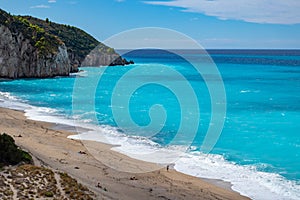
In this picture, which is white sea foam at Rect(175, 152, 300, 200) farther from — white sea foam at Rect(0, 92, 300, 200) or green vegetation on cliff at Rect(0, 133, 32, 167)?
green vegetation on cliff at Rect(0, 133, 32, 167)

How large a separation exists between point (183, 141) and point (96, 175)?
1200cm

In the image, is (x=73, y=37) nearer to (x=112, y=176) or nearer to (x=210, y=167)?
(x=210, y=167)

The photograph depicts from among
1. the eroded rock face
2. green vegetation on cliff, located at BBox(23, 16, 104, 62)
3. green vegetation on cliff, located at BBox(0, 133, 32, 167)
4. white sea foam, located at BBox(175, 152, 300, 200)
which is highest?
green vegetation on cliff, located at BBox(23, 16, 104, 62)

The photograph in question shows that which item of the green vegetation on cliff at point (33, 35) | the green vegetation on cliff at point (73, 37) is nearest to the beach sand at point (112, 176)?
the green vegetation on cliff at point (33, 35)

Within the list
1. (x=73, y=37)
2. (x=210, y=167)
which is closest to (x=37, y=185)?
(x=210, y=167)

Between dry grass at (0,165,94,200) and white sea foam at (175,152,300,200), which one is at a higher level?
dry grass at (0,165,94,200)

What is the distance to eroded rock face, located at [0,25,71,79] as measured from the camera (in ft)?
241

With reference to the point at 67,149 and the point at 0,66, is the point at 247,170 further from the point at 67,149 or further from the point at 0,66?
the point at 0,66

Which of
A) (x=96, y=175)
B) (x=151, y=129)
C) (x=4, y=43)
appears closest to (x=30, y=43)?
(x=4, y=43)

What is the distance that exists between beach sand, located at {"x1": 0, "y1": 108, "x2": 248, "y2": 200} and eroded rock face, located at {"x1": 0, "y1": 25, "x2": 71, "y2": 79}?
48.7 meters

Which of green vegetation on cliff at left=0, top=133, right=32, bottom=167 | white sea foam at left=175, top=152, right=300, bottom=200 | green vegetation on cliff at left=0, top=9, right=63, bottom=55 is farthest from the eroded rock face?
green vegetation on cliff at left=0, top=133, right=32, bottom=167

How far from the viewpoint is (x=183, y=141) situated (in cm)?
3089

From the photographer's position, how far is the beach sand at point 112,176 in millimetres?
17938

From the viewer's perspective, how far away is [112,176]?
20.4 meters
